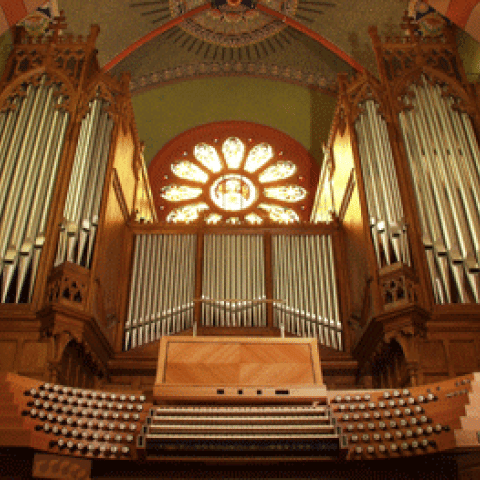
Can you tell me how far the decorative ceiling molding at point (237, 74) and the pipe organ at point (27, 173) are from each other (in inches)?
121

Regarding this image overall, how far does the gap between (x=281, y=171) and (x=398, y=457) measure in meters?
8.12

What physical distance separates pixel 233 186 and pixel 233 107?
163cm

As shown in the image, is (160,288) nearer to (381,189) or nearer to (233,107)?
(381,189)

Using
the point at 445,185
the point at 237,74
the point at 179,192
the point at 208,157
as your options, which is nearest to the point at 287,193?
the point at 208,157

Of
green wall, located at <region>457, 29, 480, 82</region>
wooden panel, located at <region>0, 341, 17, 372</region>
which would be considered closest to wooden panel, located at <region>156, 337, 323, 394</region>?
wooden panel, located at <region>0, 341, 17, 372</region>

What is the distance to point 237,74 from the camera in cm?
1152

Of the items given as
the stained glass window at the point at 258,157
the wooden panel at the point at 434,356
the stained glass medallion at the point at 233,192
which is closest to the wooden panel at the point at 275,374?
the wooden panel at the point at 434,356

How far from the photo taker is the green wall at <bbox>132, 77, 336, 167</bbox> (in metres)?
11.5

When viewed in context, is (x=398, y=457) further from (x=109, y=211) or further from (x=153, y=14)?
(x=153, y=14)

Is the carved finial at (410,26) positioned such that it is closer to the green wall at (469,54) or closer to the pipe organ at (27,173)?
the green wall at (469,54)

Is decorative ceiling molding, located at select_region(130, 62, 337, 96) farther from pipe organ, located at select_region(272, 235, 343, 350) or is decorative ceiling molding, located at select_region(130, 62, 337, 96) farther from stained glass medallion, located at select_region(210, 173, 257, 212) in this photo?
pipe organ, located at select_region(272, 235, 343, 350)

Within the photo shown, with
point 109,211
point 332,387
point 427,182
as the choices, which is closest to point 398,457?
point 332,387

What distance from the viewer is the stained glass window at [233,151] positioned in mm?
11727

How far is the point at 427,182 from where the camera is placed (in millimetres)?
7008
